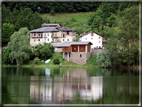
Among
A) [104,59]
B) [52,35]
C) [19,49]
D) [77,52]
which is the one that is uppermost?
[52,35]

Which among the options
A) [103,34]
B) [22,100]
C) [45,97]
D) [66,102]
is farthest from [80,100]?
[103,34]

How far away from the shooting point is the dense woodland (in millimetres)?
56469

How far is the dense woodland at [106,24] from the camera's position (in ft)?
185

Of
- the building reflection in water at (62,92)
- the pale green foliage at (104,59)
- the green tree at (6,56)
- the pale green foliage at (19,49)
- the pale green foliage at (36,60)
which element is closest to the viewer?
the building reflection in water at (62,92)

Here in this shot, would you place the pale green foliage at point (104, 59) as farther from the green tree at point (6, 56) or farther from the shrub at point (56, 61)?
the green tree at point (6, 56)

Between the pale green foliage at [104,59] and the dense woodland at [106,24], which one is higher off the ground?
the dense woodland at [106,24]

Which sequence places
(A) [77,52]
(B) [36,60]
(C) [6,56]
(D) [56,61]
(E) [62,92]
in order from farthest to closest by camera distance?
(A) [77,52], (C) [6,56], (B) [36,60], (D) [56,61], (E) [62,92]

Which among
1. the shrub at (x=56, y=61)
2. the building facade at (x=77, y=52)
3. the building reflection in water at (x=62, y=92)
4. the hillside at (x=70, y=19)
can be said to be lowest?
the building reflection in water at (x=62, y=92)

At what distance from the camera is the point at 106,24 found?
9125 cm

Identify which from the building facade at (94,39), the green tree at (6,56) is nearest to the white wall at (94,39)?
the building facade at (94,39)

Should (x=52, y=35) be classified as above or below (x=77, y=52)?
above

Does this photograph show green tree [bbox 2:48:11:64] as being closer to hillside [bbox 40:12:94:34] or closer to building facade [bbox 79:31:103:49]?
building facade [bbox 79:31:103:49]

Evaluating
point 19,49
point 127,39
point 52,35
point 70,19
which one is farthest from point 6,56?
point 70,19

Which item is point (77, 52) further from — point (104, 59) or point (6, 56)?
point (6, 56)
